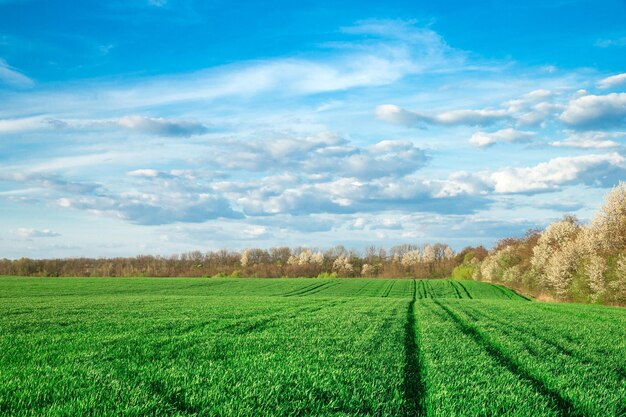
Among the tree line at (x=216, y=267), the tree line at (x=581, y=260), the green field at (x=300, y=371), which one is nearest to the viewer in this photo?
the green field at (x=300, y=371)

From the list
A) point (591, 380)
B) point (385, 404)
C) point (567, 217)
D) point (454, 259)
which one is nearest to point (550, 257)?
point (567, 217)

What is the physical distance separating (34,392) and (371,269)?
142 m

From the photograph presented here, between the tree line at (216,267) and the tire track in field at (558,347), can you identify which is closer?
the tire track in field at (558,347)

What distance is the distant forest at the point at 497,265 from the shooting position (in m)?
57.2

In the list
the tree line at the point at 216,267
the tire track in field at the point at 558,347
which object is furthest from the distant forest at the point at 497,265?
the tire track in field at the point at 558,347

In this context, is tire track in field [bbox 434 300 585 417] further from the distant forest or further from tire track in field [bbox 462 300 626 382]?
the distant forest

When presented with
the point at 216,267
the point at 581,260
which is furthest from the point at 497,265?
the point at 216,267

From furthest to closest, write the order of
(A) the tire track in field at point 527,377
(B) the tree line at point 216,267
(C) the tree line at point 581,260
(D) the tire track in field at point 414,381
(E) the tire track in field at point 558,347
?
(B) the tree line at point 216,267 → (C) the tree line at point 581,260 → (E) the tire track in field at point 558,347 → (A) the tire track in field at point 527,377 → (D) the tire track in field at point 414,381

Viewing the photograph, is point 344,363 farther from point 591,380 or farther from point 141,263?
point 141,263

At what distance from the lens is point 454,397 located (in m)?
9.62

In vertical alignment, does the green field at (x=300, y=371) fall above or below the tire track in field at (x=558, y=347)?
above

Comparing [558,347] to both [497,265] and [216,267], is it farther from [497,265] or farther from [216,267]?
[216,267]

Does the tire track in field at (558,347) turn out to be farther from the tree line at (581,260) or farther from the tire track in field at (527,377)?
the tree line at (581,260)

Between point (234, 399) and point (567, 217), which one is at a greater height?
point (567, 217)
